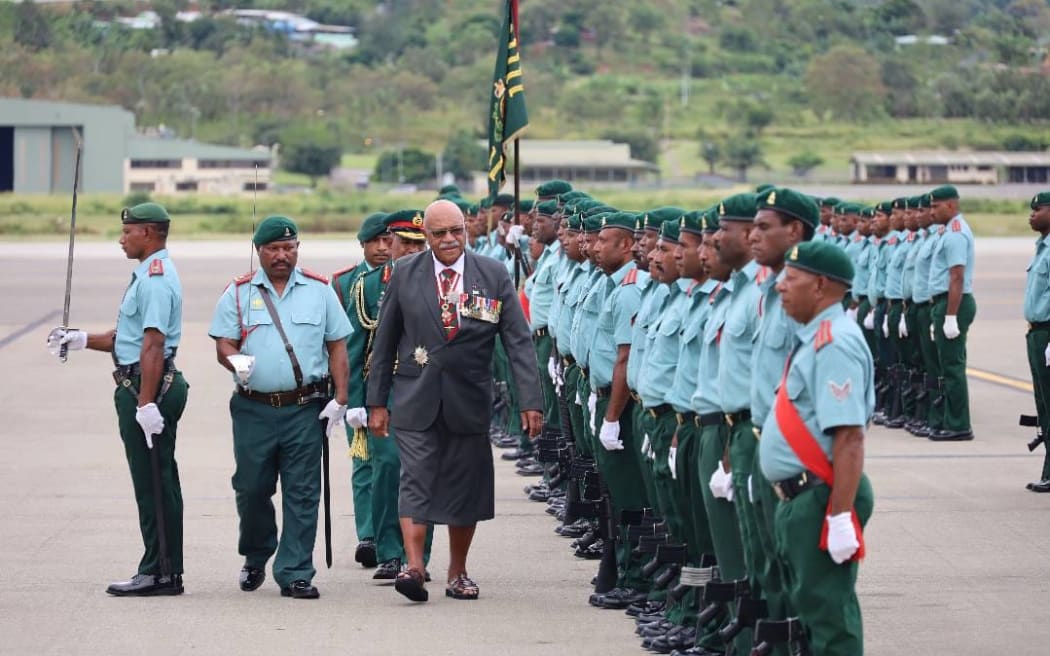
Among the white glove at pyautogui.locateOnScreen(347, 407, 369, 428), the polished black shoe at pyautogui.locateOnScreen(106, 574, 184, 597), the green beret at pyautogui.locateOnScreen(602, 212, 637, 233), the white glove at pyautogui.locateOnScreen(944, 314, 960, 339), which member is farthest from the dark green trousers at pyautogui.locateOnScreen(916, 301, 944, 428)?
the polished black shoe at pyautogui.locateOnScreen(106, 574, 184, 597)

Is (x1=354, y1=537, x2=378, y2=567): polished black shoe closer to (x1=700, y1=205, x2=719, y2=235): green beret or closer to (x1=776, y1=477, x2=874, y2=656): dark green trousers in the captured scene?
(x1=700, y1=205, x2=719, y2=235): green beret

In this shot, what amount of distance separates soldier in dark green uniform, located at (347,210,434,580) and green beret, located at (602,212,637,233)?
1.07 m

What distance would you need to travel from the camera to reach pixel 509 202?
1789 centimetres

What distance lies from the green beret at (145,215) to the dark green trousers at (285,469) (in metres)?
1.02

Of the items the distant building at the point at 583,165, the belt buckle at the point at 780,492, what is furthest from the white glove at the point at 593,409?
the distant building at the point at 583,165

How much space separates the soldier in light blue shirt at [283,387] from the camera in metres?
9.22

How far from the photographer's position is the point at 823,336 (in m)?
6.35

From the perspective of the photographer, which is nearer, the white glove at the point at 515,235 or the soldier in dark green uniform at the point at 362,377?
the soldier in dark green uniform at the point at 362,377

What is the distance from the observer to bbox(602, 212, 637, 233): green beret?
9.79 metres

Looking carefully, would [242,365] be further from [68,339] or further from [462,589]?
[462,589]

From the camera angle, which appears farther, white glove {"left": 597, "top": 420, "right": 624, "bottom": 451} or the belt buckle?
white glove {"left": 597, "top": 420, "right": 624, "bottom": 451}

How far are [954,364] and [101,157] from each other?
→ 298ft

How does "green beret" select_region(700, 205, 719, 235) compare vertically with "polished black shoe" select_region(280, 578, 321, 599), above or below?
above

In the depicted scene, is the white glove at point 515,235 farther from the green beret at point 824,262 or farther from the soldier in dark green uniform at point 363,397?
the green beret at point 824,262
